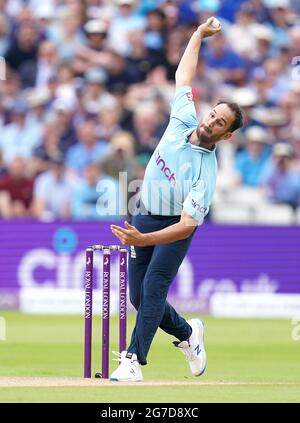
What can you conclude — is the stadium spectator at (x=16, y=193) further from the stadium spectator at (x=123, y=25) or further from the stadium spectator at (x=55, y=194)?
the stadium spectator at (x=123, y=25)

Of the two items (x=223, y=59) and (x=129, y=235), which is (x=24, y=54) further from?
(x=129, y=235)

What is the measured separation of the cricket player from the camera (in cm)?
852

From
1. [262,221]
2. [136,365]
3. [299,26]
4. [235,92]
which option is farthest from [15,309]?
[136,365]

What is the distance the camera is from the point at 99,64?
729 inches

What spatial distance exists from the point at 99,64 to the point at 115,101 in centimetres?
93

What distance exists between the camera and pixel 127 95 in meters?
18.2

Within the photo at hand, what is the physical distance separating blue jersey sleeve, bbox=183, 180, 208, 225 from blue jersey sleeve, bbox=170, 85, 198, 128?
1.85ft

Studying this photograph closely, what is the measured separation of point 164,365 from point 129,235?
2.89 m

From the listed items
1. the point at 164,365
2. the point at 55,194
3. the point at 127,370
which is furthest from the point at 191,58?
the point at 55,194

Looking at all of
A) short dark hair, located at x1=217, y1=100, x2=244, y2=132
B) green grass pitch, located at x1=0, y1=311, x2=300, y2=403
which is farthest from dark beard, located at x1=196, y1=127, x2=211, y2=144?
green grass pitch, located at x1=0, y1=311, x2=300, y2=403

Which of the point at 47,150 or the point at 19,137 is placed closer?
the point at 47,150

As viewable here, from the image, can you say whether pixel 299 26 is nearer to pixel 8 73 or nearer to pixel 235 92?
pixel 235 92

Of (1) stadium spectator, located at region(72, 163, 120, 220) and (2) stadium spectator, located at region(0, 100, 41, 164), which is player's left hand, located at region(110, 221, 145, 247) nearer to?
(1) stadium spectator, located at region(72, 163, 120, 220)

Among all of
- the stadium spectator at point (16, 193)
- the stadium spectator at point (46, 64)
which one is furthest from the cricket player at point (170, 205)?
the stadium spectator at point (46, 64)
